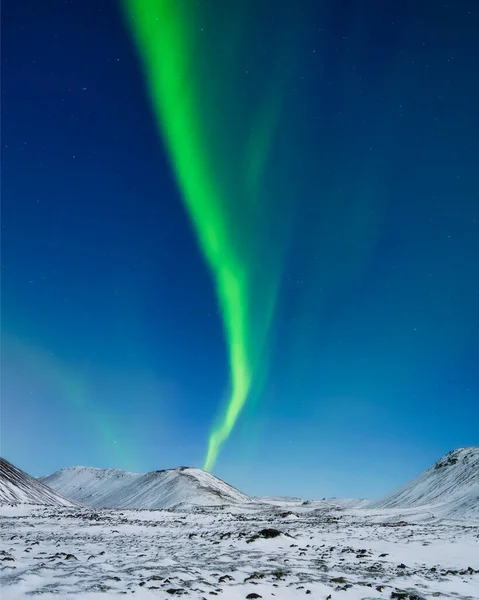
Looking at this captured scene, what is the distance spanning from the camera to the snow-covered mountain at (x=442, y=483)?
80025 mm

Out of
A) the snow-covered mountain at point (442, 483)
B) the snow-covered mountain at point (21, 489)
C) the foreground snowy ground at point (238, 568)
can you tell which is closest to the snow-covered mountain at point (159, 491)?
the snow-covered mountain at point (21, 489)

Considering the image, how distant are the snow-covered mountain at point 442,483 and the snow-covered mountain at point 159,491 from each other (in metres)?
53.1

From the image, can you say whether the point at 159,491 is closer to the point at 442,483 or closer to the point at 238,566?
the point at 442,483

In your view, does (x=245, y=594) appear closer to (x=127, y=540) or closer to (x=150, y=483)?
(x=127, y=540)

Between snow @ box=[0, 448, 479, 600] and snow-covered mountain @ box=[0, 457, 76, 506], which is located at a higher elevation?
snow-covered mountain @ box=[0, 457, 76, 506]

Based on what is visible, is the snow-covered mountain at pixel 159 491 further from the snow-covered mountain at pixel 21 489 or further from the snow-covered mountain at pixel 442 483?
the snow-covered mountain at pixel 442 483

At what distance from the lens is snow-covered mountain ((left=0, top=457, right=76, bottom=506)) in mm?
79787

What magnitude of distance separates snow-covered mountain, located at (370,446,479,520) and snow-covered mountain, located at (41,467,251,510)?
5307 cm

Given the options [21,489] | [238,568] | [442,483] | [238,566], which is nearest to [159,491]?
[21,489]

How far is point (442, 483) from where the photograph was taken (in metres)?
93.6

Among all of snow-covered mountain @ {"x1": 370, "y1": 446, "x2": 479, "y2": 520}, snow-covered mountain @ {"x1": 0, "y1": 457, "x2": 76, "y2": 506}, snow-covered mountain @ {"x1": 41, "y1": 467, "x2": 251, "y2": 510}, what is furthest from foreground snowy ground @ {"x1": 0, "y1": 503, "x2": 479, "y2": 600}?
snow-covered mountain @ {"x1": 41, "y1": 467, "x2": 251, "y2": 510}

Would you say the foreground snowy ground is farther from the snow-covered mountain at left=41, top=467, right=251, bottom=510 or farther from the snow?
the snow-covered mountain at left=41, top=467, right=251, bottom=510

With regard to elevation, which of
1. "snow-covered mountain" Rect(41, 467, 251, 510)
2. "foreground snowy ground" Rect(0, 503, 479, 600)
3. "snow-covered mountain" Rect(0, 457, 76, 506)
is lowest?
"foreground snowy ground" Rect(0, 503, 479, 600)

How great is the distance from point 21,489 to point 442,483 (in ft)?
296
